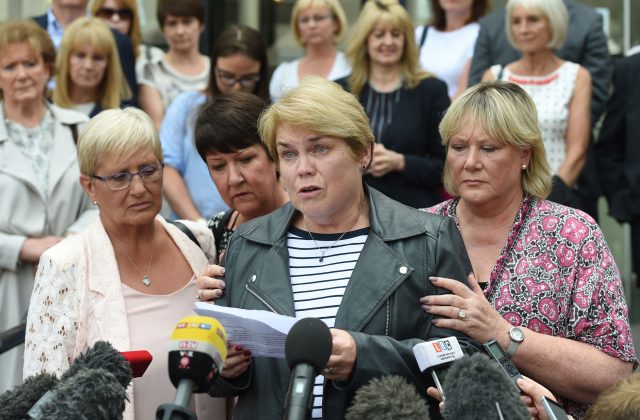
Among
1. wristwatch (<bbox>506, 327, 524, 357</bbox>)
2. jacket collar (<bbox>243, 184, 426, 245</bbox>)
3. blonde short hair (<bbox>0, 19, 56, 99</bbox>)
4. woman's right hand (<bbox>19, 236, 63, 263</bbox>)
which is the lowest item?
woman's right hand (<bbox>19, 236, 63, 263</bbox>)

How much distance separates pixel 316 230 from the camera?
134 inches

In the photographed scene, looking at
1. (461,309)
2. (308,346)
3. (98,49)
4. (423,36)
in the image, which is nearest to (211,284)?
(461,309)

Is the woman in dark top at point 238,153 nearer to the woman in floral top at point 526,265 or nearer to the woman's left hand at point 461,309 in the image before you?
the woman in floral top at point 526,265

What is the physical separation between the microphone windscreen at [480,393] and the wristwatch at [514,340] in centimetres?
88

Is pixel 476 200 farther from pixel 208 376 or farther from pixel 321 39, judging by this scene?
pixel 321 39

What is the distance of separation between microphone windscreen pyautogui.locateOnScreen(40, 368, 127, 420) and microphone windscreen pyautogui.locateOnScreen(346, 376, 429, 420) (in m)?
0.60

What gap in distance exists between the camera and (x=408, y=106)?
5.82 meters

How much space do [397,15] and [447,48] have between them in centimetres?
78

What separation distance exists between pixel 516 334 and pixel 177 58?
4.34m

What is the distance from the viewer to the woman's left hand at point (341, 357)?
291 cm

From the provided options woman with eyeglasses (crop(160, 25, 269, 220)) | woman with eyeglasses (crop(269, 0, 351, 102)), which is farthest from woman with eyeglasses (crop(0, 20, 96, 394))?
woman with eyeglasses (crop(269, 0, 351, 102))

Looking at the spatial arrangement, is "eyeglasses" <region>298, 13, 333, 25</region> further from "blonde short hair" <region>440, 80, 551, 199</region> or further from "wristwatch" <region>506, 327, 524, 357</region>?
"wristwatch" <region>506, 327, 524, 357</region>

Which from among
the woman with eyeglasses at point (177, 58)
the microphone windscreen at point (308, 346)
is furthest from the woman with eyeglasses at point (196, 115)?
the microphone windscreen at point (308, 346)

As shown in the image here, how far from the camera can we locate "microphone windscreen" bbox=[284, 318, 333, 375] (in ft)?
8.11
